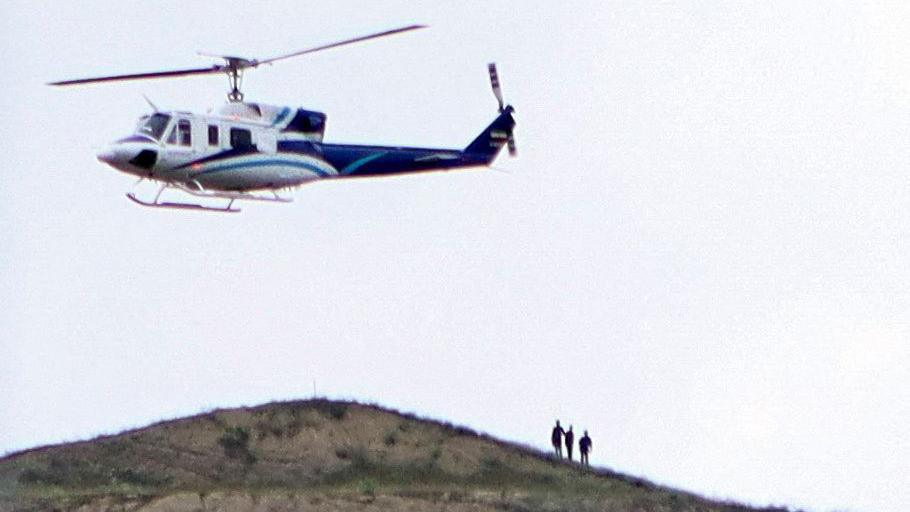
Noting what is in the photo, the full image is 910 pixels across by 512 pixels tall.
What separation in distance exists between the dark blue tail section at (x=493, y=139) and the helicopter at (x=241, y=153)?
4.14 ft

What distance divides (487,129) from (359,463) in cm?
868

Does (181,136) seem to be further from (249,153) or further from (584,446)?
(584,446)

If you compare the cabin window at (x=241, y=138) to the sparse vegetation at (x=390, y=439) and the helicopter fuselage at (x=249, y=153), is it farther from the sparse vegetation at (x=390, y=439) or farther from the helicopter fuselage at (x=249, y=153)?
the sparse vegetation at (x=390, y=439)

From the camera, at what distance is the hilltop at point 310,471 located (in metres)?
117

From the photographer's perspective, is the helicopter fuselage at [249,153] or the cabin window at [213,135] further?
the cabin window at [213,135]

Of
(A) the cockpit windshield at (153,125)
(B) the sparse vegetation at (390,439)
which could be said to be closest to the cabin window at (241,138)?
(A) the cockpit windshield at (153,125)

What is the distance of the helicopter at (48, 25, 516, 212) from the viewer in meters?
115

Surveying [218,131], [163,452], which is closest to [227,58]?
[218,131]

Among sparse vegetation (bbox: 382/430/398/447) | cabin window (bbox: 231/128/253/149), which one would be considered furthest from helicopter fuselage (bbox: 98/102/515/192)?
sparse vegetation (bbox: 382/430/398/447)

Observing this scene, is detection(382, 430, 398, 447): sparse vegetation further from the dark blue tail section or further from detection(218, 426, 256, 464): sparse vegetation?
the dark blue tail section

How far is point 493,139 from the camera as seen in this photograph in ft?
406

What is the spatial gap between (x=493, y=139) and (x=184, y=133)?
405 inches

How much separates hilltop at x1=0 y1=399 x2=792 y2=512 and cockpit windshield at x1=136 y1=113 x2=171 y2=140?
8.23 m

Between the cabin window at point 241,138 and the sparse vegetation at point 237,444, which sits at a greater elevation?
the cabin window at point 241,138
